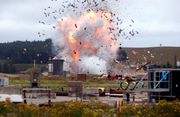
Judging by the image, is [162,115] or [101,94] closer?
[162,115]

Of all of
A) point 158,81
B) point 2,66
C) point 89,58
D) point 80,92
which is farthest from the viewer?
point 2,66

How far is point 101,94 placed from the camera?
56000mm

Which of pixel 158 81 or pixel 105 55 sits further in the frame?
pixel 105 55

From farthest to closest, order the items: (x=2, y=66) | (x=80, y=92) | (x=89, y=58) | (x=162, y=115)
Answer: (x=2, y=66), (x=89, y=58), (x=80, y=92), (x=162, y=115)

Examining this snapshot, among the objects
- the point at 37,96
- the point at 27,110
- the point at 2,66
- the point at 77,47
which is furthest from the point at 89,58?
the point at 27,110

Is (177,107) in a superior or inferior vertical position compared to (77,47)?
inferior

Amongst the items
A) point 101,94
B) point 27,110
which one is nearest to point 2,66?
point 101,94

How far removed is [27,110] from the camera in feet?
73.7

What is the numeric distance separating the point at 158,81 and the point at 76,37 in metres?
54.9

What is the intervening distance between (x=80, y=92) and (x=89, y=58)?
72.6 meters

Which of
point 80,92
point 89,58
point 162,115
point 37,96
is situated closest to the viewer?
point 162,115

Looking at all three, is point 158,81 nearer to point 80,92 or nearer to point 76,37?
point 80,92

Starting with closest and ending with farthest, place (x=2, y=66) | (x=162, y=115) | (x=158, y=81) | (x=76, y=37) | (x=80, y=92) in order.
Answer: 1. (x=162, y=115)
2. (x=158, y=81)
3. (x=80, y=92)
4. (x=76, y=37)
5. (x=2, y=66)

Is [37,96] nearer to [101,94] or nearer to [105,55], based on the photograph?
[101,94]
